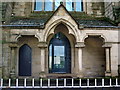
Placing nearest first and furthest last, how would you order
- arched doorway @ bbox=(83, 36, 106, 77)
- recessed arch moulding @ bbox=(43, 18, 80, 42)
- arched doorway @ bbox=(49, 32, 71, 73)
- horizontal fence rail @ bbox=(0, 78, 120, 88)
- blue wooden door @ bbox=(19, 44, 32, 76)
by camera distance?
1. horizontal fence rail @ bbox=(0, 78, 120, 88)
2. recessed arch moulding @ bbox=(43, 18, 80, 42)
3. blue wooden door @ bbox=(19, 44, 32, 76)
4. arched doorway @ bbox=(83, 36, 106, 77)
5. arched doorway @ bbox=(49, 32, 71, 73)

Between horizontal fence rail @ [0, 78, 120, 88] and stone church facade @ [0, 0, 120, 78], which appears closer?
horizontal fence rail @ [0, 78, 120, 88]

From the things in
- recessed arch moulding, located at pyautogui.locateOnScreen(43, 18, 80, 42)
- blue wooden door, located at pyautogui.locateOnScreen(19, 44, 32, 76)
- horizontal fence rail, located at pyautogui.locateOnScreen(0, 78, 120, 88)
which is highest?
recessed arch moulding, located at pyautogui.locateOnScreen(43, 18, 80, 42)

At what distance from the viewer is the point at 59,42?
1739 cm

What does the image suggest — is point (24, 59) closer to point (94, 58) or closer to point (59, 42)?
point (59, 42)

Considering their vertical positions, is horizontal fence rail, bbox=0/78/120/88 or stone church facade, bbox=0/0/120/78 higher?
stone church facade, bbox=0/0/120/78

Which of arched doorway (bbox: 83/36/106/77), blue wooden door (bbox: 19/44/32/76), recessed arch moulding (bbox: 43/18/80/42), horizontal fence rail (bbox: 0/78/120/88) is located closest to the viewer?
horizontal fence rail (bbox: 0/78/120/88)

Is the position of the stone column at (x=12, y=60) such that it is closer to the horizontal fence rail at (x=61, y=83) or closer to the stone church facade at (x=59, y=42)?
the stone church facade at (x=59, y=42)

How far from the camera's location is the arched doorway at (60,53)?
1728cm

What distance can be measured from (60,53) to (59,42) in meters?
0.93

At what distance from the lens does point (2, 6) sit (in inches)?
645

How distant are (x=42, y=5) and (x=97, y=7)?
196 inches

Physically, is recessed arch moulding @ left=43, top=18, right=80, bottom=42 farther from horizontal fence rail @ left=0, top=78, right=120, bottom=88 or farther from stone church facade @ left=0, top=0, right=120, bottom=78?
horizontal fence rail @ left=0, top=78, right=120, bottom=88

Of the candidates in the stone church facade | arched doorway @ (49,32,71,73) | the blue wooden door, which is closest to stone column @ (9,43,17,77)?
the stone church facade

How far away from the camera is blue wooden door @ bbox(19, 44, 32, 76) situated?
16.8 metres
